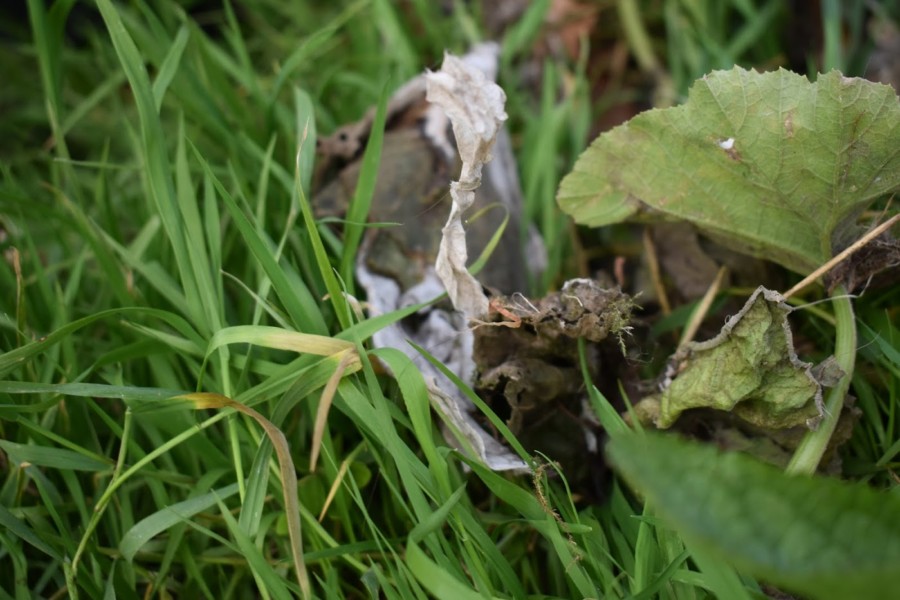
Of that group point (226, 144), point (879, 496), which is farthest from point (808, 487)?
point (226, 144)

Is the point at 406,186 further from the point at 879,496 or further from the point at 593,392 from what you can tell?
the point at 879,496

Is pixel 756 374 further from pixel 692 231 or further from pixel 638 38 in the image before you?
pixel 638 38

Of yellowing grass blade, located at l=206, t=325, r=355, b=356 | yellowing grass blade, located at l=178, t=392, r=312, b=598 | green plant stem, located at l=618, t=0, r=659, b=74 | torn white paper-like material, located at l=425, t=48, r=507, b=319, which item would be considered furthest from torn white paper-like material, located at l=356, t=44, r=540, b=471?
green plant stem, located at l=618, t=0, r=659, b=74

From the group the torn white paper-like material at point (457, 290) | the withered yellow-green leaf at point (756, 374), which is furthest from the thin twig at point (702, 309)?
the torn white paper-like material at point (457, 290)

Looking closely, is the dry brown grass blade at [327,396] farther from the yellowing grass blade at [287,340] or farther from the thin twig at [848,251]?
the thin twig at [848,251]

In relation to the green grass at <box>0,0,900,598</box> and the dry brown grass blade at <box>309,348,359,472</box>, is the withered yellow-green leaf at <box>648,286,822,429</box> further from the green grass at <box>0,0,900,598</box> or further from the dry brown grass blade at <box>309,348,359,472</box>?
the dry brown grass blade at <box>309,348,359,472</box>
